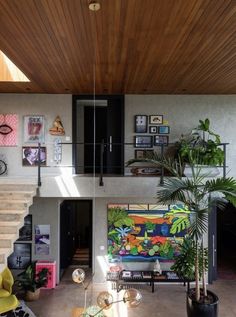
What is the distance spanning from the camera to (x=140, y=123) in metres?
8.50

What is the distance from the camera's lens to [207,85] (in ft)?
24.1

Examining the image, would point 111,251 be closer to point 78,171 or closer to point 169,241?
point 169,241

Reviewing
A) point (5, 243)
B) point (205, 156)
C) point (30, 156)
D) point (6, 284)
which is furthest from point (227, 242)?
point (5, 243)

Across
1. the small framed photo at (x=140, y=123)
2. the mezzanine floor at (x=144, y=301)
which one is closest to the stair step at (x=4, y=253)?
the mezzanine floor at (x=144, y=301)

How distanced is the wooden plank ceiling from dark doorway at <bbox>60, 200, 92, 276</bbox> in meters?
4.24

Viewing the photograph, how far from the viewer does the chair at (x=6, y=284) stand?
630 cm

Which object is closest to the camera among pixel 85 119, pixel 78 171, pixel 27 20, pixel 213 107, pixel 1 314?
pixel 27 20

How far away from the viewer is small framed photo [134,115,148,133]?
8.48 m

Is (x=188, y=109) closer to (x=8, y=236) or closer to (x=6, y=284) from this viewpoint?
(x=8, y=236)

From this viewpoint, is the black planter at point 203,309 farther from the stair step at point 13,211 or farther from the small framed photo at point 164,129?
the small framed photo at point 164,129

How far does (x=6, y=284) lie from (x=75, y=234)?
4971mm

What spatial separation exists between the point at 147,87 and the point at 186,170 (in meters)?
2.27

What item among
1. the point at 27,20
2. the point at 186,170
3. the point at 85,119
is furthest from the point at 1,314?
the point at 85,119

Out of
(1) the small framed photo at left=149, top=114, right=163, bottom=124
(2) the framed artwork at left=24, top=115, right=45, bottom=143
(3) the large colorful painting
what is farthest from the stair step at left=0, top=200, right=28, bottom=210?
(1) the small framed photo at left=149, top=114, right=163, bottom=124
